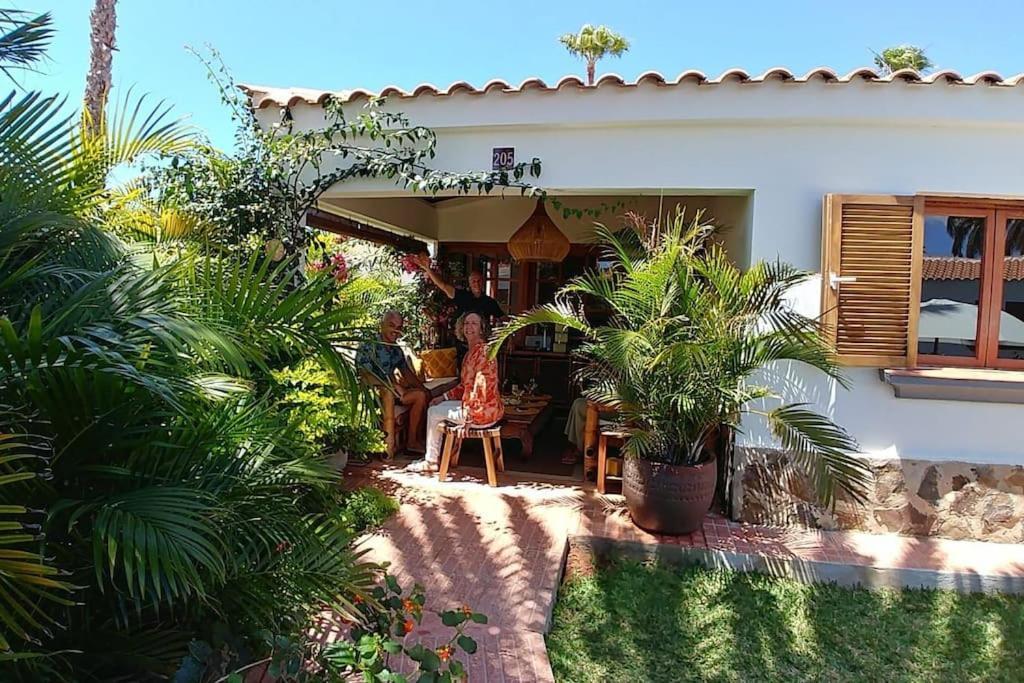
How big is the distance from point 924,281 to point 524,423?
3.70 metres

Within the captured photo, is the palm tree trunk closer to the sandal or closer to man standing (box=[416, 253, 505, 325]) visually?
man standing (box=[416, 253, 505, 325])

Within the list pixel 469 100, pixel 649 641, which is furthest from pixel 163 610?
pixel 469 100

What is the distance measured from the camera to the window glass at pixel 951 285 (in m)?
4.73

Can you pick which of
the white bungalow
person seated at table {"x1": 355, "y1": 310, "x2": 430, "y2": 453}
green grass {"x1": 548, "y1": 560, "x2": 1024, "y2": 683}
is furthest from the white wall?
person seated at table {"x1": 355, "y1": 310, "x2": 430, "y2": 453}

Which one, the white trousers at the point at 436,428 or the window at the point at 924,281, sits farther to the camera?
the white trousers at the point at 436,428

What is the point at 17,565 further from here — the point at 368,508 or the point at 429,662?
the point at 368,508

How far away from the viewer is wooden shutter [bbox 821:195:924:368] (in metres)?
4.57

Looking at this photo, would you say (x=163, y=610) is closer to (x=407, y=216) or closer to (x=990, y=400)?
(x=990, y=400)

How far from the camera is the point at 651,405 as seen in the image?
175 inches

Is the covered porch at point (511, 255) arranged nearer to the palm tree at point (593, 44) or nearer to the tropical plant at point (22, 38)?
the tropical plant at point (22, 38)

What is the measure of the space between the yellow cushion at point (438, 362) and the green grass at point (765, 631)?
4776 millimetres

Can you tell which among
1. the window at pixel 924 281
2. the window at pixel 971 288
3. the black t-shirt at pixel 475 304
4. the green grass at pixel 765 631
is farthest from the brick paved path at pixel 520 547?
the black t-shirt at pixel 475 304

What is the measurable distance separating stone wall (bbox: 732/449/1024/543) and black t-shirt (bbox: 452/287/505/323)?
145 inches

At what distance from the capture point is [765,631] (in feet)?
12.1
